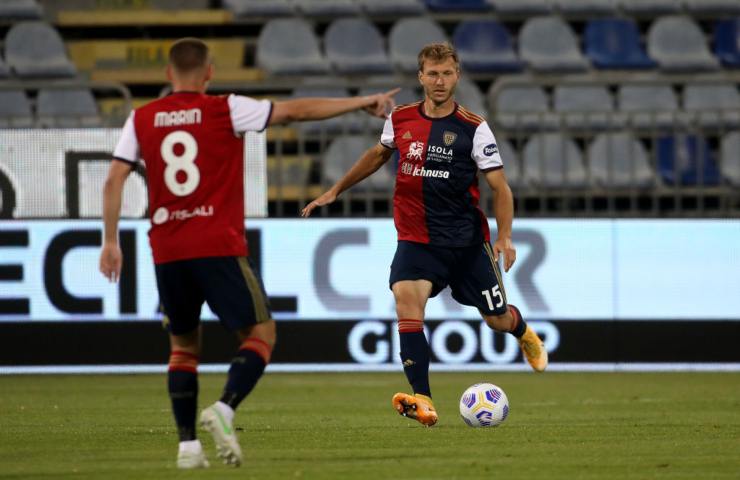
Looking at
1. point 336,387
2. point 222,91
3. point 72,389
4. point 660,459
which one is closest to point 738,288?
point 336,387

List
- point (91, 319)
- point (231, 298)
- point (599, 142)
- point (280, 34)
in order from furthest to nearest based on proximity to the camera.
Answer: point (280, 34) < point (599, 142) < point (91, 319) < point (231, 298)

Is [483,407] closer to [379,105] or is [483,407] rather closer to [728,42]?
[379,105]

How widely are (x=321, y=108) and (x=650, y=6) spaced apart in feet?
43.4

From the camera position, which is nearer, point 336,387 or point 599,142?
point 336,387

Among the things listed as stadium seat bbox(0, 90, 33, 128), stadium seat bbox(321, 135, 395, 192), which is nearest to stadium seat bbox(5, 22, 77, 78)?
stadium seat bbox(0, 90, 33, 128)

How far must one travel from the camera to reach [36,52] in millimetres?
17453

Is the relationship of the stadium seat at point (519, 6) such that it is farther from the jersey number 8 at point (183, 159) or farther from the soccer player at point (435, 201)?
the jersey number 8 at point (183, 159)

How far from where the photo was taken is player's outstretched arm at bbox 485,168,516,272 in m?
8.34

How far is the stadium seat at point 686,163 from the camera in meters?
14.0

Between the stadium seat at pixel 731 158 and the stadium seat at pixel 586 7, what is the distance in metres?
4.18

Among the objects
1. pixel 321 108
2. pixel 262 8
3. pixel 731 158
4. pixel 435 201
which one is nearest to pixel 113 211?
pixel 321 108

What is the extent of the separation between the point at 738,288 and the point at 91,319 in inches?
233

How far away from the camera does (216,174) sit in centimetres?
659

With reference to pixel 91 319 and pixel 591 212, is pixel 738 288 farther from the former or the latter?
pixel 91 319
